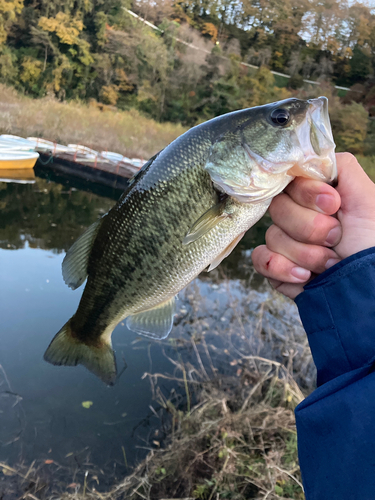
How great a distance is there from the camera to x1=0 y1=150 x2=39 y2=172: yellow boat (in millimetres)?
12104

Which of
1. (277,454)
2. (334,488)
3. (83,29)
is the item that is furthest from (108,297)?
(83,29)

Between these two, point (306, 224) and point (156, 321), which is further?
point (156, 321)

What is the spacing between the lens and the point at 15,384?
3809 mm

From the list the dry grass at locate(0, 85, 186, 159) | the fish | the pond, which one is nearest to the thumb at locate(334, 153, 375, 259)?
the fish

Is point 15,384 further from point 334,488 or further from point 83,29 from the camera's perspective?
point 83,29

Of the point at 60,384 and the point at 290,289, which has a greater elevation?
the point at 290,289

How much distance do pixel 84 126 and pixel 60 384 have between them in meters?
18.8

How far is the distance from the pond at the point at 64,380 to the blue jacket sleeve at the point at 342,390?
278 centimetres

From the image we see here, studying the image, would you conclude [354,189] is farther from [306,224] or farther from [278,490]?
[278,490]

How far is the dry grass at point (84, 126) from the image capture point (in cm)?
1775

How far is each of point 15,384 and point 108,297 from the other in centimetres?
309

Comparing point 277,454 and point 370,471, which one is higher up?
point 370,471

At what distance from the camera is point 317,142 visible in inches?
47.0

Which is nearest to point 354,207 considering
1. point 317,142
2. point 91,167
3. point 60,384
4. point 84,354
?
point 317,142
